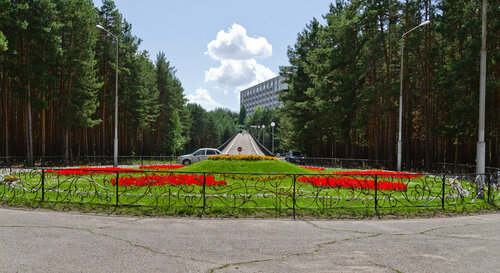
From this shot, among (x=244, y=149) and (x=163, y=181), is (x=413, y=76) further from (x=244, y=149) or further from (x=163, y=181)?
(x=244, y=149)

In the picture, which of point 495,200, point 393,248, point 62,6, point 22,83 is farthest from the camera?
point 62,6

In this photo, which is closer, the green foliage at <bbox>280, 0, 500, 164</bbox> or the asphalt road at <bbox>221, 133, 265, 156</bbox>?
the green foliage at <bbox>280, 0, 500, 164</bbox>

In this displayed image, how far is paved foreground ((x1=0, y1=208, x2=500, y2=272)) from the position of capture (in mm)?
4840

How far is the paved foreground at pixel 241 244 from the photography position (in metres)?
4.84

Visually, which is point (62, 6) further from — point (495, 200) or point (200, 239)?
point (495, 200)

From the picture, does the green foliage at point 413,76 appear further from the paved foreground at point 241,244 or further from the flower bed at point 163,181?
the flower bed at point 163,181

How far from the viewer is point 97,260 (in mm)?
4992

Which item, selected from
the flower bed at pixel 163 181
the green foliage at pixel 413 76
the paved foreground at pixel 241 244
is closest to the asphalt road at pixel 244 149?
the green foliage at pixel 413 76

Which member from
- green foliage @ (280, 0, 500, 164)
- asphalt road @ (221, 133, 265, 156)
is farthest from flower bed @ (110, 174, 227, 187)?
asphalt road @ (221, 133, 265, 156)

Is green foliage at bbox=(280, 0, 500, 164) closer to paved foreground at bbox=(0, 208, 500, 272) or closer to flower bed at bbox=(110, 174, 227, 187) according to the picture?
paved foreground at bbox=(0, 208, 500, 272)

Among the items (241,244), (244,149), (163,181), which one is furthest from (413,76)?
(244,149)

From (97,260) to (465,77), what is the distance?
1030 inches

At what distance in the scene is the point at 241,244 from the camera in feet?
19.7

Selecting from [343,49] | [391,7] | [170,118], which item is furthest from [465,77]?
[170,118]
